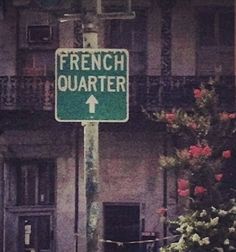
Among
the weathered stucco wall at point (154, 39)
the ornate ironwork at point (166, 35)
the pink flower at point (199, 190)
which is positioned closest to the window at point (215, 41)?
the ornate ironwork at point (166, 35)

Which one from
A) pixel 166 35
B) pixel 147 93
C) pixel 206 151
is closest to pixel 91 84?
pixel 206 151

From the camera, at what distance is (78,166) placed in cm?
1540

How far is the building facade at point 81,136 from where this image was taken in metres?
15.3

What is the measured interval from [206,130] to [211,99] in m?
0.62

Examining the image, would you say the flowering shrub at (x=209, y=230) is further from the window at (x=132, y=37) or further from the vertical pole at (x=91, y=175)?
the vertical pole at (x=91, y=175)

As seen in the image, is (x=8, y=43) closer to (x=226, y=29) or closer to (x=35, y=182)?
(x=35, y=182)

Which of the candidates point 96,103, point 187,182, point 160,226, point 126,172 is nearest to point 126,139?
point 126,172

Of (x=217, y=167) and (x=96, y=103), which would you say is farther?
(x=217, y=167)

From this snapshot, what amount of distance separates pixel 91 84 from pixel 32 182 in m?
10.8

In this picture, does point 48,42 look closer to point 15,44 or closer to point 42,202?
point 15,44

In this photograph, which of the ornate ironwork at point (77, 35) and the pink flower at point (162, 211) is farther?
the ornate ironwork at point (77, 35)

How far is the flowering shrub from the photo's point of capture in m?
11.0

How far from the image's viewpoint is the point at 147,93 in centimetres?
1481

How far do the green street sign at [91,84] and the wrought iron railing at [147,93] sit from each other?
9415mm
